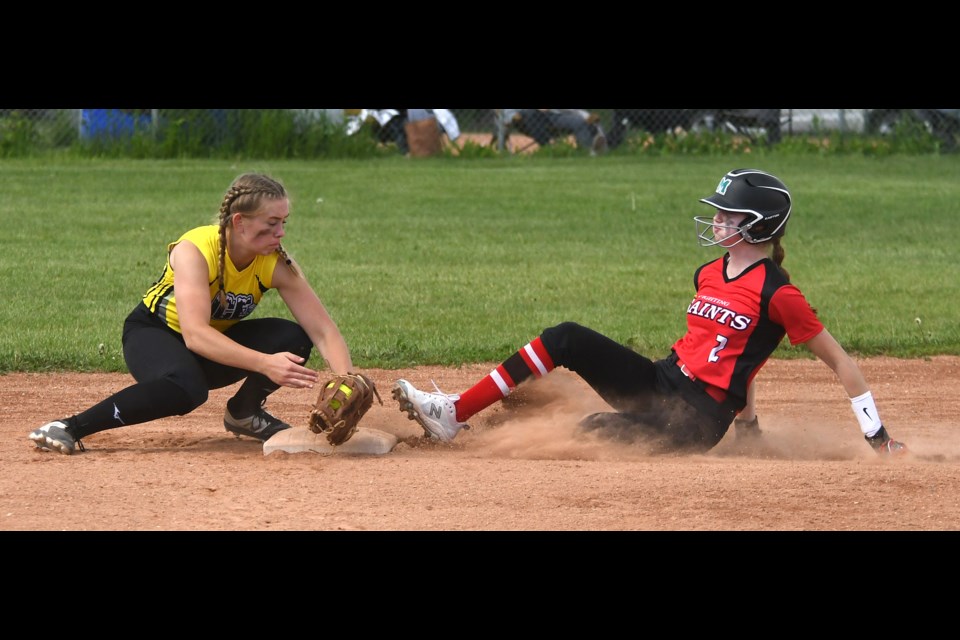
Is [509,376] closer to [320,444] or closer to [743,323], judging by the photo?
[320,444]

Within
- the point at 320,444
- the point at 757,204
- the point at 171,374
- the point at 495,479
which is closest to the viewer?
the point at 495,479

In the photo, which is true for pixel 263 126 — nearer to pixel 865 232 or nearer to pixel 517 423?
pixel 865 232

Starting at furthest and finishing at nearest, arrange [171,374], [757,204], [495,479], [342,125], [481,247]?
1. [342,125]
2. [481,247]
3. [757,204]
4. [171,374]
5. [495,479]

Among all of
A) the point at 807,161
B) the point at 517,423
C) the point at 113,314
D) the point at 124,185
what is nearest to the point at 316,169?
the point at 124,185

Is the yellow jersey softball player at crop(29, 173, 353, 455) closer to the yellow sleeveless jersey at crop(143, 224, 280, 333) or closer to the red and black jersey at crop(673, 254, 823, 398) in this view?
the yellow sleeveless jersey at crop(143, 224, 280, 333)

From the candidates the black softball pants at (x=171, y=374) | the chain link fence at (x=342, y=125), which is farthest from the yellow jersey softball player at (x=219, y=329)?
the chain link fence at (x=342, y=125)

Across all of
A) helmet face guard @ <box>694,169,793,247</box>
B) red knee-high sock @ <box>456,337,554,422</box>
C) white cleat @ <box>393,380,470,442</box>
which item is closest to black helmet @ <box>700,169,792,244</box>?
helmet face guard @ <box>694,169,793,247</box>

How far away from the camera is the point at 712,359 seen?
5.63 metres

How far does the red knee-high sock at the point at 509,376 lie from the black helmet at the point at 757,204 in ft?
3.31

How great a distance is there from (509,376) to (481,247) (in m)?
6.48

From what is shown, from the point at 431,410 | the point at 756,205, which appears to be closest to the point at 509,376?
the point at 431,410

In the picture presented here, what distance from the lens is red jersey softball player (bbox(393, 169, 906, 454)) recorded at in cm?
552

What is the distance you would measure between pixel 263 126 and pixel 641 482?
46.2ft

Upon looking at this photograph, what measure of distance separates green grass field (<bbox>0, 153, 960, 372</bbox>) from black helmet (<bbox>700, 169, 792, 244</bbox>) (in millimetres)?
2586
